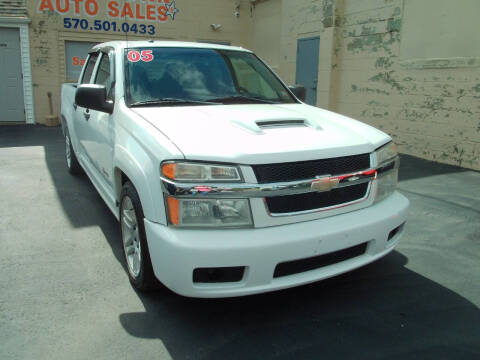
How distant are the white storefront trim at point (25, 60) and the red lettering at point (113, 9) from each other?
2.25 m

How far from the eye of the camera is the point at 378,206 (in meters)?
2.76

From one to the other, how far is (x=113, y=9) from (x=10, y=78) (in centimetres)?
350

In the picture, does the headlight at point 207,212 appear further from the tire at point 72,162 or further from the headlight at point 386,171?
the tire at point 72,162

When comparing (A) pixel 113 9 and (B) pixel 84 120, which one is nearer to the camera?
(B) pixel 84 120

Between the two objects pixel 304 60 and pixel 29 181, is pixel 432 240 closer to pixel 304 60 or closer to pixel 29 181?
pixel 29 181

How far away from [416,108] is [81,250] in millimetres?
6520

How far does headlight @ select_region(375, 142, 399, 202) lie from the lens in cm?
277

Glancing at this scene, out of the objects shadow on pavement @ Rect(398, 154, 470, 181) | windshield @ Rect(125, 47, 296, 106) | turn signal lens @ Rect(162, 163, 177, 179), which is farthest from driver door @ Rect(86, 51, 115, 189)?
shadow on pavement @ Rect(398, 154, 470, 181)

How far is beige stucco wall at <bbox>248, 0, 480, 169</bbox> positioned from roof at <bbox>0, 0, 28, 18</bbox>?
7570mm

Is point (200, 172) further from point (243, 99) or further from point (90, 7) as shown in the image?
point (90, 7)

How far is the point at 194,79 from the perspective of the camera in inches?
138

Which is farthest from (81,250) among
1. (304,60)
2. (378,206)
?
(304,60)

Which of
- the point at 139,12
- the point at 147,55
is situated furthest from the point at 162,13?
the point at 147,55

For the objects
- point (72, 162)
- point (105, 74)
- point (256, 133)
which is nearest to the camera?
point (256, 133)
